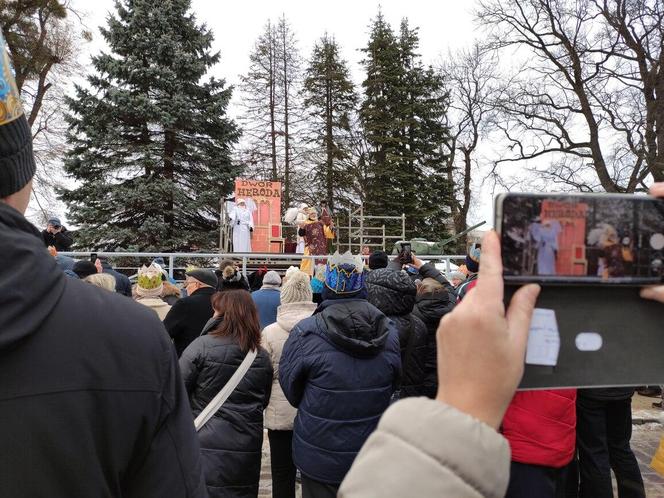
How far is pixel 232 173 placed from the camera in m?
23.6

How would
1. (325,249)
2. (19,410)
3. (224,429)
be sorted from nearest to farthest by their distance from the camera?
1. (19,410)
2. (224,429)
3. (325,249)

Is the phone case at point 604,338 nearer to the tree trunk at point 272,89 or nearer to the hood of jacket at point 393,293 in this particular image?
the hood of jacket at point 393,293

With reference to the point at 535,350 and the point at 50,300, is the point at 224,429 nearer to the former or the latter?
the point at 50,300

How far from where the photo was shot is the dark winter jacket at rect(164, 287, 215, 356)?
4629mm

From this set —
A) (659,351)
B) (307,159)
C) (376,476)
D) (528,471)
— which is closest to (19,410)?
(376,476)

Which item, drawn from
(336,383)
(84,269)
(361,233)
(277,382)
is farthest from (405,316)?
(361,233)

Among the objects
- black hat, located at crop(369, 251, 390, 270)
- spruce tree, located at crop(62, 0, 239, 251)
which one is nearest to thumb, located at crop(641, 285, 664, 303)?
Answer: black hat, located at crop(369, 251, 390, 270)

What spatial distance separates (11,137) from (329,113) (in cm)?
3359

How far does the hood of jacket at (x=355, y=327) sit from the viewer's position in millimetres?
3193

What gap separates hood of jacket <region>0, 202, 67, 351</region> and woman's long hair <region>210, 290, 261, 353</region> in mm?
2489

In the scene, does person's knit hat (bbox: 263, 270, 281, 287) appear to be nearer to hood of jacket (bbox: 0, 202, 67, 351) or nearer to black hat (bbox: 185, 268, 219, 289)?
black hat (bbox: 185, 268, 219, 289)

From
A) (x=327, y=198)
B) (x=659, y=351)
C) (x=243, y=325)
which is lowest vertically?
(x=243, y=325)

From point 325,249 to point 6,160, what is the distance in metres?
16.3

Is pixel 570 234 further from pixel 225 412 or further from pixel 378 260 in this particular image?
pixel 378 260
